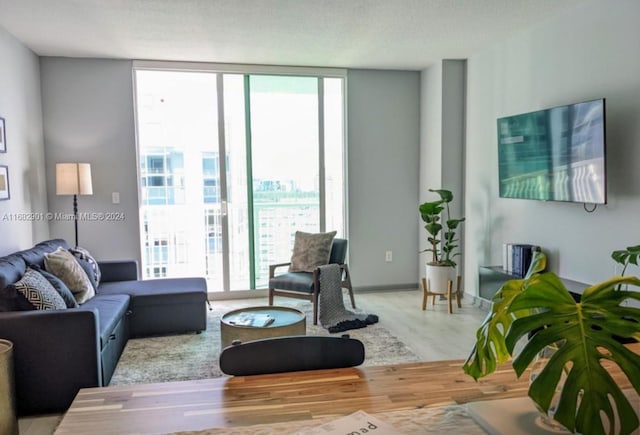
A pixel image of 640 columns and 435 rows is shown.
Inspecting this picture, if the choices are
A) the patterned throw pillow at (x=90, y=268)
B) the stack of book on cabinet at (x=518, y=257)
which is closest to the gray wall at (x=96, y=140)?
the patterned throw pillow at (x=90, y=268)

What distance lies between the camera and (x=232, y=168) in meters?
5.41

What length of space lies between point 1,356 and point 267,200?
3367mm

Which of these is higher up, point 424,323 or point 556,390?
point 556,390

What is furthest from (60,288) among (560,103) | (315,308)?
(560,103)

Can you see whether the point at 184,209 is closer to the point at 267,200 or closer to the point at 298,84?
the point at 267,200

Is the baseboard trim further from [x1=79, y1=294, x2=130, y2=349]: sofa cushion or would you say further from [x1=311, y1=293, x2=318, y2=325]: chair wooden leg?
[x1=79, y1=294, x2=130, y2=349]: sofa cushion

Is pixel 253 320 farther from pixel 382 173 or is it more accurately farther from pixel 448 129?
pixel 448 129

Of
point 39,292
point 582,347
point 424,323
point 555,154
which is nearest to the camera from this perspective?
point 582,347

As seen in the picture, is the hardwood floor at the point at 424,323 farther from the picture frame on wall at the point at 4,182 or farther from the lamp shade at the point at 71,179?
the lamp shade at the point at 71,179

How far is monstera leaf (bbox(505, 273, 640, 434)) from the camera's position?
767 millimetres

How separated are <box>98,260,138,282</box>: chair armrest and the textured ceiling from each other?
200cm

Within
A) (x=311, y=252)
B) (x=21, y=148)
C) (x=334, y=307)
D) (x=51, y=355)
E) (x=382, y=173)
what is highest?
(x=21, y=148)

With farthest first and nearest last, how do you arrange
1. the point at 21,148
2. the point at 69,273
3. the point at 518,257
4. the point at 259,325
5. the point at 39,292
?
the point at 21,148, the point at 518,257, the point at 69,273, the point at 259,325, the point at 39,292

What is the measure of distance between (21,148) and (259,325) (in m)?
2.87
